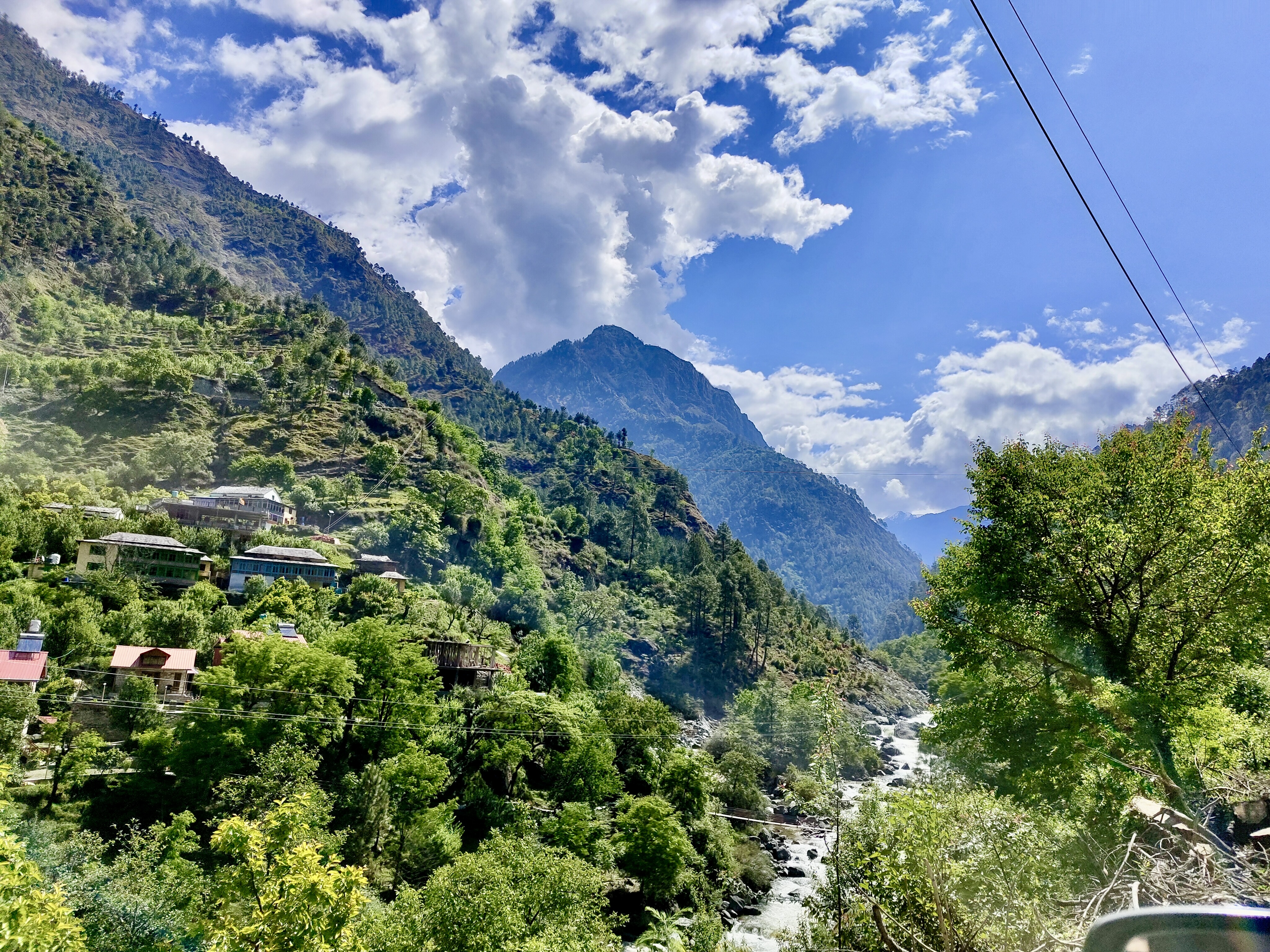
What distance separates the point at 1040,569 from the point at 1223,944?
1487cm

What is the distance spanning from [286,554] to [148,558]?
998 cm

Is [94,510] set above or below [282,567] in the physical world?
above

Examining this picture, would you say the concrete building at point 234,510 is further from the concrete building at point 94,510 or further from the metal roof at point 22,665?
the metal roof at point 22,665

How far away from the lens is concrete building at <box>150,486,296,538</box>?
62062 mm

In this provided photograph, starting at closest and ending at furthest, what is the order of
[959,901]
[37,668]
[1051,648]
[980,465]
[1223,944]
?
[1223,944] < [959,901] < [1051,648] < [980,465] < [37,668]

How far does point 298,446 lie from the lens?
89.8 meters

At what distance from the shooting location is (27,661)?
102ft

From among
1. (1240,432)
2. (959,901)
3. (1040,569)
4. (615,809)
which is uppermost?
(1240,432)

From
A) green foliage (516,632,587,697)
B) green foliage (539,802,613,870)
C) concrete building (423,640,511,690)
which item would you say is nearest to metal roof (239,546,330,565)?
concrete building (423,640,511,690)

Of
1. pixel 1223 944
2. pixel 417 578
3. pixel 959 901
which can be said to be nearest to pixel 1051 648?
pixel 959 901

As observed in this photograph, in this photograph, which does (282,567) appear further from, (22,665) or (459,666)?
(22,665)

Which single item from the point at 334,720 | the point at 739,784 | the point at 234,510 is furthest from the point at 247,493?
the point at 739,784

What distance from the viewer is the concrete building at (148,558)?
47.1 meters

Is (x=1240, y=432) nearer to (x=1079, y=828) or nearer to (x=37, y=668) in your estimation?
(x=1079, y=828)
